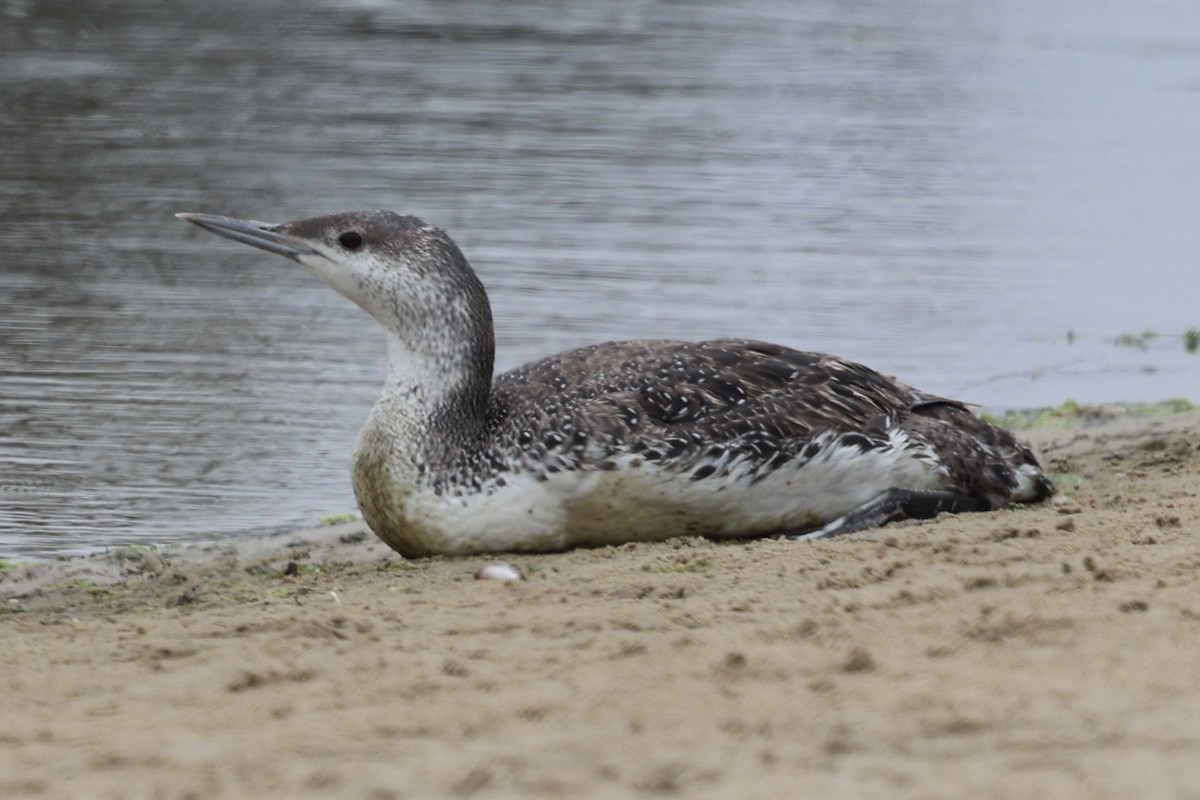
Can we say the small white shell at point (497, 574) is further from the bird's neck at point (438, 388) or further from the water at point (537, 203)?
the water at point (537, 203)

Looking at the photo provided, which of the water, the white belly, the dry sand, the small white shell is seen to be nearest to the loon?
the white belly

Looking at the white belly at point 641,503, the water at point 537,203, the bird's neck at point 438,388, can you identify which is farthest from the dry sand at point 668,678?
the water at point 537,203

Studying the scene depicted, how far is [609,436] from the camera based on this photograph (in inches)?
272

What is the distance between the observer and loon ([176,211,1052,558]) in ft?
22.9

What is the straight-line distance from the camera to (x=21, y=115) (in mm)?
16891

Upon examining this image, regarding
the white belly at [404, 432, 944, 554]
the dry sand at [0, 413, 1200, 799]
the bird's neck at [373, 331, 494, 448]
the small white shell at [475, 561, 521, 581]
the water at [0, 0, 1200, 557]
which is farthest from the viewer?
the water at [0, 0, 1200, 557]

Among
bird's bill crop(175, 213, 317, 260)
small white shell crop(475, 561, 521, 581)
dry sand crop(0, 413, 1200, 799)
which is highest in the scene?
bird's bill crop(175, 213, 317, 260)

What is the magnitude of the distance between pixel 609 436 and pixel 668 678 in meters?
2.29

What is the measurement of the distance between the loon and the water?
53.4 inches

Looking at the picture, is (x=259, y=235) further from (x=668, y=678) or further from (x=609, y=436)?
(x=668, y=678)

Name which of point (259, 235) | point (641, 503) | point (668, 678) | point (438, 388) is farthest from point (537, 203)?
point (668, 678)

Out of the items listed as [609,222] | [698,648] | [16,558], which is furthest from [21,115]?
Answer: [698,648]

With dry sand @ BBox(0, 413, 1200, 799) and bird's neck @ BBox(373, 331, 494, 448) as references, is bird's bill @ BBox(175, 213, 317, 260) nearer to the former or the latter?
bird's neck @ BBox(373, 331, 494, 448)

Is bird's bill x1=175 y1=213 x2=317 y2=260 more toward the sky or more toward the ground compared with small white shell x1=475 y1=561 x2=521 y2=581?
more toward the sky
